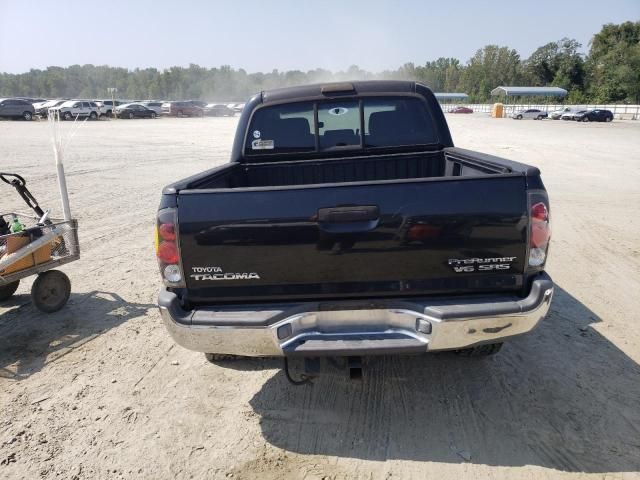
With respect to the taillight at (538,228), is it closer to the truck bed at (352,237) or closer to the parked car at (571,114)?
the truck bed at (352,237)

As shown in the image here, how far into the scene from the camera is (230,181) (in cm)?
420

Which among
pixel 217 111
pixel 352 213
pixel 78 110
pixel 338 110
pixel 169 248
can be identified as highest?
pixel 78 110

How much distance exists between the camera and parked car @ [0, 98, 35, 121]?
128 ft

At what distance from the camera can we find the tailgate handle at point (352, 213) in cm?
263

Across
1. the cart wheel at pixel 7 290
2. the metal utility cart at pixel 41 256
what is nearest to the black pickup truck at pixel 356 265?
the metal utility cart at pixel 41 256

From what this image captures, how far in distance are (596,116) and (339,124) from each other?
49230 mm

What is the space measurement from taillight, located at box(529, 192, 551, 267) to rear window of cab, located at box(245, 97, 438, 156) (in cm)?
194

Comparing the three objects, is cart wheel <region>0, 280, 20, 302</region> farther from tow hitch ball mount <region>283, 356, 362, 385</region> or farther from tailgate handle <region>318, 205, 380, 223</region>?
tailgate handle <region>318, 205, 380, 223</region>

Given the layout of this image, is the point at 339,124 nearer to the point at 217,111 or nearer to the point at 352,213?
the point at 352,213

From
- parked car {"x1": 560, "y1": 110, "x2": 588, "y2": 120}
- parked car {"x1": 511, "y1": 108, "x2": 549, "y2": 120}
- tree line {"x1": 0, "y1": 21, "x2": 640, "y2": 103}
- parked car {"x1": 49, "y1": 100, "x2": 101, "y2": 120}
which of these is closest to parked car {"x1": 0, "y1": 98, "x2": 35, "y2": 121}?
parked car {"x1": 49, "y1": 100, "x2": 101, "y2": 120}

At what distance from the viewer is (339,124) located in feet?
14.8

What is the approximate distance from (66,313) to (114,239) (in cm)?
248

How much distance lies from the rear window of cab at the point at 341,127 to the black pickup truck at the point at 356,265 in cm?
181

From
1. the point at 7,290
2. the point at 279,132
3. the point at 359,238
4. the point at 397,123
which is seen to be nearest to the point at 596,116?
the point at 397,123
